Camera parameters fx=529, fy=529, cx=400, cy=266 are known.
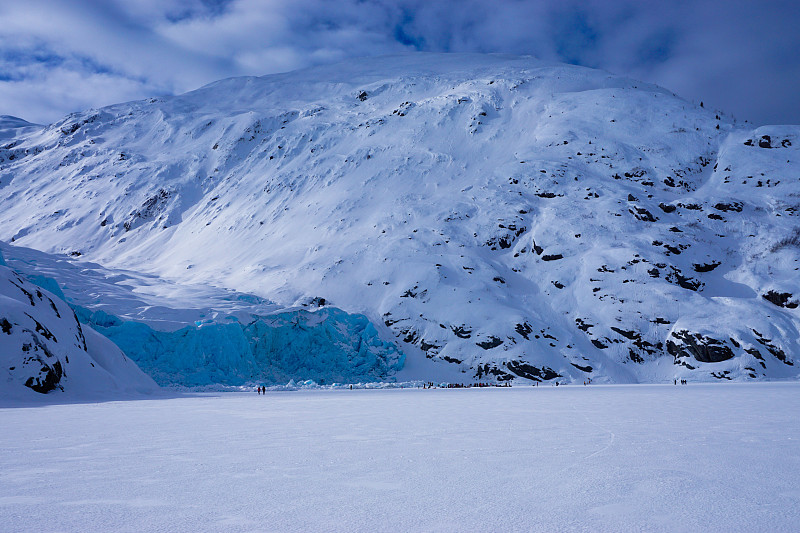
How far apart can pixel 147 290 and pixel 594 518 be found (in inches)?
2618

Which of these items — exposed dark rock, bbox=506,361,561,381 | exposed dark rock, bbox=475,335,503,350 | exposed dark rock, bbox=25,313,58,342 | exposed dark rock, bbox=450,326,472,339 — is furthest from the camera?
exposed dark rock, bbox=450,326,472,339

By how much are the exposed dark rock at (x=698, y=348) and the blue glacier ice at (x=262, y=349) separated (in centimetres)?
2776

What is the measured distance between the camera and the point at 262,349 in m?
53.7

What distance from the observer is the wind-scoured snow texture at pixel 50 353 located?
24484mm

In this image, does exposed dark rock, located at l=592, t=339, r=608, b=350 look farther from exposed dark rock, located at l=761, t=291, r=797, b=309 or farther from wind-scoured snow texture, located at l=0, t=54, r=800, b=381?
exposed dark rock, located at l=761, t=291, r=797, b=309

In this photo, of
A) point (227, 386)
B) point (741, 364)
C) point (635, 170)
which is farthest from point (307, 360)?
point (635, 170)

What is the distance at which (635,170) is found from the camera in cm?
7819

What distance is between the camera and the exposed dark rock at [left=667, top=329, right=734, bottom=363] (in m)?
50.4

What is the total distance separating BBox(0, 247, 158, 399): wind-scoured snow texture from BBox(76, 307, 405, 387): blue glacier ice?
40.2ft

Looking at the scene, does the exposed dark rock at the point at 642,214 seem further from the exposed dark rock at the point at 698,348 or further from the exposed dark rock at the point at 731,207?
the exposed dark rock at the point at 698,348

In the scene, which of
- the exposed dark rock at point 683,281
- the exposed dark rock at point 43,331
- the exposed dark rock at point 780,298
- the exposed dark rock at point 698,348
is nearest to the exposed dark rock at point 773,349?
the exposed dark rock at point 698,348

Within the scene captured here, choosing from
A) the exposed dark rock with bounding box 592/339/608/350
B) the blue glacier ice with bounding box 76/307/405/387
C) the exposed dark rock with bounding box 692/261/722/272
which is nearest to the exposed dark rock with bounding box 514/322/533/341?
the exposed dark rock with bounding box 592/339/608/350

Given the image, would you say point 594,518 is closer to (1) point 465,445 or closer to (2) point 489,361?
(1) point 465,445

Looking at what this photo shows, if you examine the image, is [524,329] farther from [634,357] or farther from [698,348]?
[698,348]
